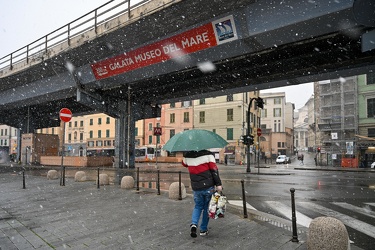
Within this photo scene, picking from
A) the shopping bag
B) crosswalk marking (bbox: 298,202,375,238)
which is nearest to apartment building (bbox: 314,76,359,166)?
crosswalk marking (bbox: 298,202,375,238)

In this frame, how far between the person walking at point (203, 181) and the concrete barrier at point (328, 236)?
1616mm

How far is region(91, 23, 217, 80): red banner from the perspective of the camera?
14.0 metres

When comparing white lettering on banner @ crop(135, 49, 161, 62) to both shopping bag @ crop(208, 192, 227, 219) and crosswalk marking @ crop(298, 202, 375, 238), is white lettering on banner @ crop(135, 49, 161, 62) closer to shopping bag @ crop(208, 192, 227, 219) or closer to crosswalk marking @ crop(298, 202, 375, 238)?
crosswalk marking @ crop(298, 202, 375, 238)

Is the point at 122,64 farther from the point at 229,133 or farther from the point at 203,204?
the point at 229,133

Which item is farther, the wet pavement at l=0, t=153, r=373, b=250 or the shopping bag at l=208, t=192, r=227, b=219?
the shopping bag at l=208, t=192, r=227, b=219

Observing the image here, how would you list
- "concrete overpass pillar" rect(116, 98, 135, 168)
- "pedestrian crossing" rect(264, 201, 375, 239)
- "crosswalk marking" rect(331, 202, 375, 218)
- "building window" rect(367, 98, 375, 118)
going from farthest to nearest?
"building window" rect(367, 98, 375, 118)
"concrete overpass pillar" rect(116, 98, 135, 168)
"crosswalk marking" rect(331, 202, 375, 218)
"pedestrian crossing" rect(264, 201, 375, 239)

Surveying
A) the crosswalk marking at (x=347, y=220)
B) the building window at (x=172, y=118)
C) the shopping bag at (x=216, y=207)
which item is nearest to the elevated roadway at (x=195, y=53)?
the shopping bag at (x=216, y=207)

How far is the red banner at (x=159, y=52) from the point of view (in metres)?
14.0

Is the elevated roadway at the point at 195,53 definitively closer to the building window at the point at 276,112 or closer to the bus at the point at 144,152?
the bus at the point at 144,152

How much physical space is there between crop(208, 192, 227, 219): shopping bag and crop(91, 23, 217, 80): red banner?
10.1 meters

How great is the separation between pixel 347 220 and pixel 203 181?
4087 millimetres

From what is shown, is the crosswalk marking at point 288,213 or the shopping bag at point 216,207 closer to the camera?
the shopping bag at point 216,207

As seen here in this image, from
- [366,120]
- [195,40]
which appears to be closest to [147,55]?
[195,40]

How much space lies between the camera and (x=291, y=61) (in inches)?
614
